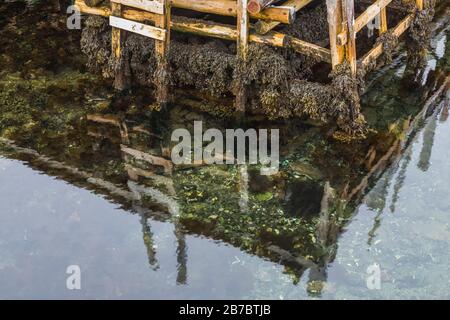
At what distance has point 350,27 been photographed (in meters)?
9.62

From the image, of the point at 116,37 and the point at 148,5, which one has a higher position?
the point at 148,5

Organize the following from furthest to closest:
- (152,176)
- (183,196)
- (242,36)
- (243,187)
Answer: (242,36)
(152,176)
(243,187)
(183,196)

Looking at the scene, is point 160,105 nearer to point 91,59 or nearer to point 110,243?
point 91,59

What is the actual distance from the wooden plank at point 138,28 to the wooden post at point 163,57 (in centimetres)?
9

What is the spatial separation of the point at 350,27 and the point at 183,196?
12.3 feet

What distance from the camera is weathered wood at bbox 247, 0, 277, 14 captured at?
9770 mm

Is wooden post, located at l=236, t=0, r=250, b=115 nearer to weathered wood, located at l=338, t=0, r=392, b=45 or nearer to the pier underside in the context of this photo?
the pier underside

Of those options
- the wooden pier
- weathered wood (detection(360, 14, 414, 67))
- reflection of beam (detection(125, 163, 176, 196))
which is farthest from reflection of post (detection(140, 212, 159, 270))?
weathered wood (detection(360, 14, 414, 67))

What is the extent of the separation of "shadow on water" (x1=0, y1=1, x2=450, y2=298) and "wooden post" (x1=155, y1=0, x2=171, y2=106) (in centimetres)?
37

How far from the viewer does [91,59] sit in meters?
12.2

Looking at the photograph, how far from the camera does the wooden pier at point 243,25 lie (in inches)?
381

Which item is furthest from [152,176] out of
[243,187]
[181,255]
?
[181,255]

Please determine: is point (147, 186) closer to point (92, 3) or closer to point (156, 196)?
point (156, 196)
